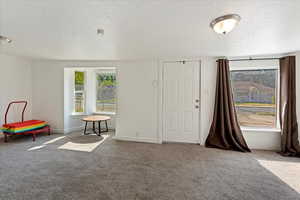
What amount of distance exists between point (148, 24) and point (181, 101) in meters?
2.47

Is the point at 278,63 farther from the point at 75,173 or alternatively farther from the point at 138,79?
the point at 75,173

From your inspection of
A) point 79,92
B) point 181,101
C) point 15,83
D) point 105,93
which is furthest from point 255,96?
point 15,83

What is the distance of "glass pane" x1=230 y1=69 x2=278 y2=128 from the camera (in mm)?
3838

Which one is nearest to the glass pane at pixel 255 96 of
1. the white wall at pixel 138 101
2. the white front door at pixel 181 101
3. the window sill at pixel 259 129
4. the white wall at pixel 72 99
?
the window sill at pixel 259 129

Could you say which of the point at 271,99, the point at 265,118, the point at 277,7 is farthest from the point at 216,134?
the point at 277,7

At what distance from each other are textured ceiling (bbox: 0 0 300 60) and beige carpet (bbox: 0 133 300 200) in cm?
217

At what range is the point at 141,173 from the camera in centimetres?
258

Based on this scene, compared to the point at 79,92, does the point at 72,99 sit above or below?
below

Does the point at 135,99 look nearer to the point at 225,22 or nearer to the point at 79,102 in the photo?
the point at 79,102

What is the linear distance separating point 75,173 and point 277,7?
3388 millimetres

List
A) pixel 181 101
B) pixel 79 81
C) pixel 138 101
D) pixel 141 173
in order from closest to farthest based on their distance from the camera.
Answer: pixel 141 173
pixel 181 101
pixel 138 101
pixel 79 81

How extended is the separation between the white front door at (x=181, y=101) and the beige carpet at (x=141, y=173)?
43cm

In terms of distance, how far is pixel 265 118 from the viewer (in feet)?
12.9

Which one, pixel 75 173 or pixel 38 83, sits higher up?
pixel 38 83
